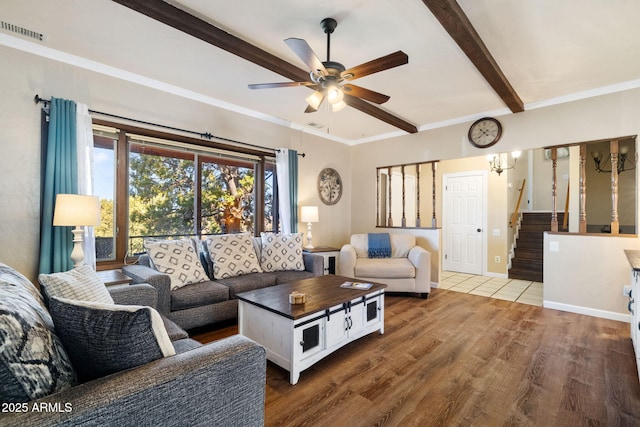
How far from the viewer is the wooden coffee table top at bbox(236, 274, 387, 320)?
2.13 m

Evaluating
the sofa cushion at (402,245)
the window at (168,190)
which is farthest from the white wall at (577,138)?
the window at (168,190)

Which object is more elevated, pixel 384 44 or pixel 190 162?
pixel 384 44

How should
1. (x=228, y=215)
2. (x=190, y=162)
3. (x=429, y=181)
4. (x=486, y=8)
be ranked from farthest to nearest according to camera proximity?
(x=429, y=181), (x=228, y=215), (x=190, y=162), (x=486, y=8)

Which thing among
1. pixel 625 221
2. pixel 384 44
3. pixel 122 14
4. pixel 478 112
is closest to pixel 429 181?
pixel 478 112

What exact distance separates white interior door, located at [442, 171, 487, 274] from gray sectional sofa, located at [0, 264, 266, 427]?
18.7 feet

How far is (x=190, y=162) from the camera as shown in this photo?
3686mm

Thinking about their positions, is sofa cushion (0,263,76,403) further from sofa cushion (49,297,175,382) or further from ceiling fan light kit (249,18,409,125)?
ceiling fan light kit (249,18,409,125)

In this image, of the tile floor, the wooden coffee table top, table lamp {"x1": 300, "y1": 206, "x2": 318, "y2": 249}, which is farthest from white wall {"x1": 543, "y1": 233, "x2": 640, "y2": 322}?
table lamp {"x1": 300, "y1": 206, "x2": 318, "y2": 249}

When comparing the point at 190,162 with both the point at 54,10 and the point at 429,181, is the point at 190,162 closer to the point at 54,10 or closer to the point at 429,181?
the point at 54,10

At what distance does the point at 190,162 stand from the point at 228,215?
845 mm

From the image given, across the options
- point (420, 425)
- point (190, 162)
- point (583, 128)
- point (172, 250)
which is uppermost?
point (583, 128)

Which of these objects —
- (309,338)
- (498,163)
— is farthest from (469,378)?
(498,163)

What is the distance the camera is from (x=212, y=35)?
2.29m

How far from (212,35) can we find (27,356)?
2.33m
